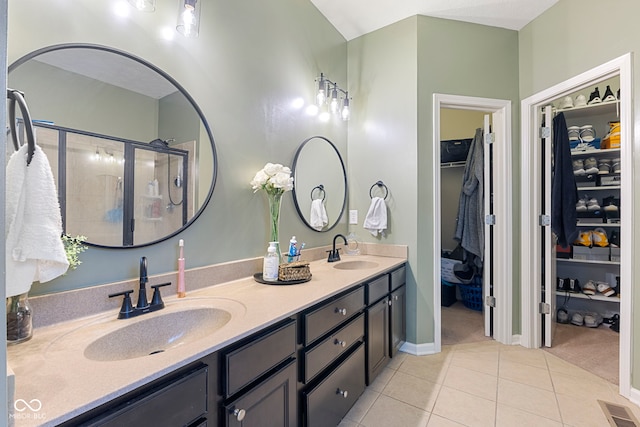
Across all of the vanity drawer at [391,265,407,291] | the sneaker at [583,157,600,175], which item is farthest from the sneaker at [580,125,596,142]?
the vanity drawer at [391,265,407,291]

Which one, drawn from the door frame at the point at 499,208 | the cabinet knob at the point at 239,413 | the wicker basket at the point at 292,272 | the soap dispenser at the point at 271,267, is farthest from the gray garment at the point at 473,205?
the cabinet knob at the point at 239,413

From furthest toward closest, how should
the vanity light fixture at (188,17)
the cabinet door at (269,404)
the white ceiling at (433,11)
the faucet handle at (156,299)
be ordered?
the white ceiling at (433,11)
the vanity light fixture at (188,17)
the faucet handle at (156,299)
the cabinet door at (269,404)

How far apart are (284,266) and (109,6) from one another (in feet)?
4.39

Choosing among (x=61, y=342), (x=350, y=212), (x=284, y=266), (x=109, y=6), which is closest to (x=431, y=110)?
(x=350, y=212)

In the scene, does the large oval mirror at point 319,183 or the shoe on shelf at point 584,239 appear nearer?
the large oval mirror at point 319,183

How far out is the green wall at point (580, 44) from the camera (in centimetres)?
173

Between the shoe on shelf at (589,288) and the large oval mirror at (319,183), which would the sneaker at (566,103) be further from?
the large oval mirror at (319,183)

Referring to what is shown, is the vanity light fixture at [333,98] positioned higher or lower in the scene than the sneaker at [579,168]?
higher

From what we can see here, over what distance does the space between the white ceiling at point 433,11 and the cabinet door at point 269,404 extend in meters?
2.55

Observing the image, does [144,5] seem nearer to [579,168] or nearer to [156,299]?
[156,299]

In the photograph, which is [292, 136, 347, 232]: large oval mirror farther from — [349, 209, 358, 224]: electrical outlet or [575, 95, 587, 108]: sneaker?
[575, 95, 587, 108]: sneaker

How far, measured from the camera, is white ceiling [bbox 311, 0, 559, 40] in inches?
87.9

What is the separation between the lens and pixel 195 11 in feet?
4.24

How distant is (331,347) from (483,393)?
1184mm
